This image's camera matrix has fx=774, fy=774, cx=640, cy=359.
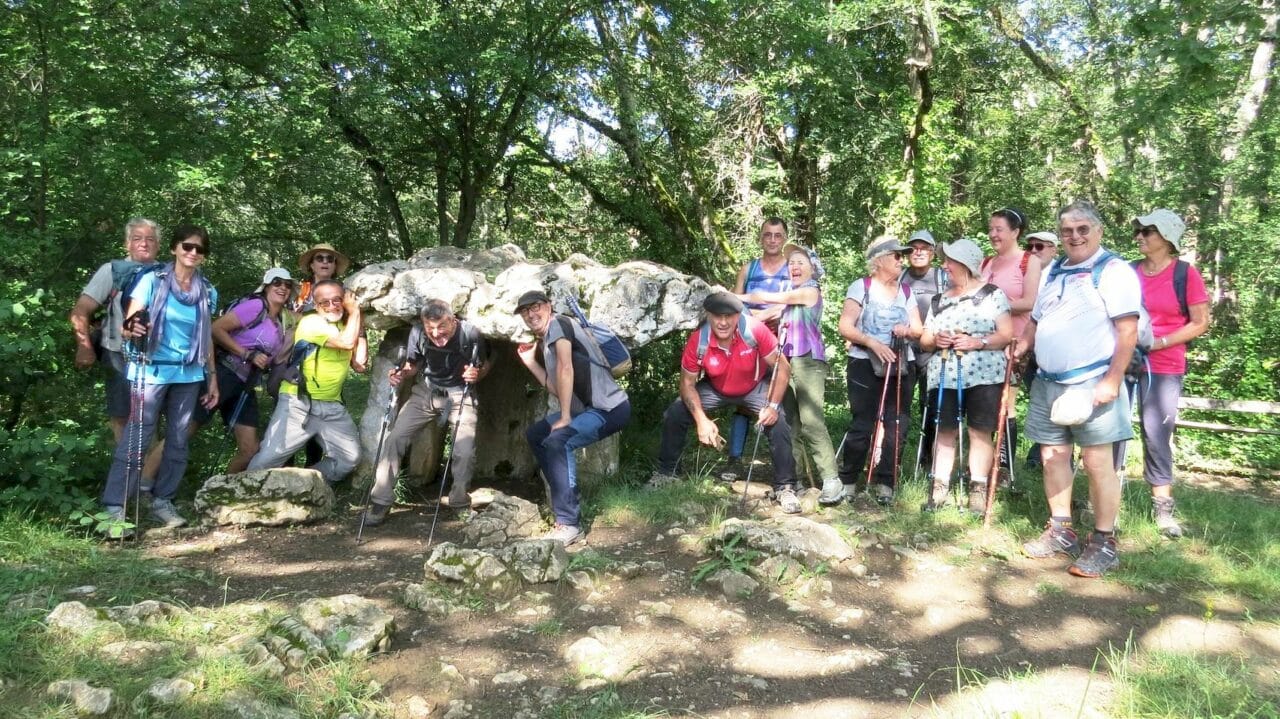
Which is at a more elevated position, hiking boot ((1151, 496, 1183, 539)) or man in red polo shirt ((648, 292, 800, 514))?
man in red polo shirt ((648, 292, 800, 514))

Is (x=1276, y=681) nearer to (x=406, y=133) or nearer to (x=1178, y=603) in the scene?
(x=1178, y=603)

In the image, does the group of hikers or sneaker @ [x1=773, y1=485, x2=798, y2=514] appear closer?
the group of hikers

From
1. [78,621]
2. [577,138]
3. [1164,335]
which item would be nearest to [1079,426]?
[1164,335]

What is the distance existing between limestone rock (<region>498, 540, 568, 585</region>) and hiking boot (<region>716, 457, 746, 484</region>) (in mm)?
2202

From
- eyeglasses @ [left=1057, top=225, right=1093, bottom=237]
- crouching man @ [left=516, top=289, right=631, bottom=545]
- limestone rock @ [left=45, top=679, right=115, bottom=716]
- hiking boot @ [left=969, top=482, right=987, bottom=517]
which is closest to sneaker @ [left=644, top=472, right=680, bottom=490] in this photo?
crouching man @ [left=516, top=289, right=631, bottom=545]

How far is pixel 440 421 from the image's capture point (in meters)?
6.00

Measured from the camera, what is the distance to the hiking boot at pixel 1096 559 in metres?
4.39

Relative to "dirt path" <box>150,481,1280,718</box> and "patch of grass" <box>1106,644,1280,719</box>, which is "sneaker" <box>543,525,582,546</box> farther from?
"patch of grass" <box>1106,644,1280,719</box>

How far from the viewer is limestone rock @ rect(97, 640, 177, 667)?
3086 mm

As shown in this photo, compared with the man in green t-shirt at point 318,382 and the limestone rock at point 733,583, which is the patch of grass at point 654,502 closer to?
the limestone rock at point 733,583

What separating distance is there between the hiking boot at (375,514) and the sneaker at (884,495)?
3596mm

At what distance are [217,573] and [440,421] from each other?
75.2 inches

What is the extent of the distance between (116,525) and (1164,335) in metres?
6.64

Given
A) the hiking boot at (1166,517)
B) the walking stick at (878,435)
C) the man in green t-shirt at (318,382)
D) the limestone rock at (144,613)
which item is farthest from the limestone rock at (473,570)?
the hiking boot at (1166,517)
